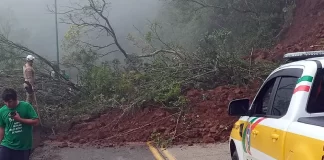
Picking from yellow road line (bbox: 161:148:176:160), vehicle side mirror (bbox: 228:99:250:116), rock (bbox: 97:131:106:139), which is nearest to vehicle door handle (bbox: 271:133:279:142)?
vehicle side mirror (bbox: 228:99:250:116)

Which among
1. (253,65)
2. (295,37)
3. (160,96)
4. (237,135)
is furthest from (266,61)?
(237,135)

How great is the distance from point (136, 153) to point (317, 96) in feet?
20.9

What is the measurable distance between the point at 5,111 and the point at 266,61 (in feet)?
28.1

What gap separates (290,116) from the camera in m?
3.31

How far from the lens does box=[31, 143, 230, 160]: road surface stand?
28.6ft

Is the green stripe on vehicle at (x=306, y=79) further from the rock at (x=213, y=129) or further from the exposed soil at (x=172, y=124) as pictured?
the rock at (x=213, y=129)

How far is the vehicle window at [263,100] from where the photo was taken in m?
4.37

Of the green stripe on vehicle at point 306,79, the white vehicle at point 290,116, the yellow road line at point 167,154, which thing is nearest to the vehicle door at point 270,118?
the white vehicle at point 290,116

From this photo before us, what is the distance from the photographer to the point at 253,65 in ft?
41.1

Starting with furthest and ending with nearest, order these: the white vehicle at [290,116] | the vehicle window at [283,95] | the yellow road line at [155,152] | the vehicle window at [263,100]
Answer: the yellow road line at [155,152] < the vehicle window at [263,100] < the vehicle window at [283,95] < the white vehicle at [290,116]

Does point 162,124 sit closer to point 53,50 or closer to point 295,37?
point 295,37

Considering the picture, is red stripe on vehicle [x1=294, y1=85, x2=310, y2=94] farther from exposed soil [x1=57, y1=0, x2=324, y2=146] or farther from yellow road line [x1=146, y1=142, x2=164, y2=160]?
exposed soil [x1=57, y1=0, x2=324, y2=146]

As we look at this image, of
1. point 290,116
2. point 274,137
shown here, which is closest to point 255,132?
point 274,137

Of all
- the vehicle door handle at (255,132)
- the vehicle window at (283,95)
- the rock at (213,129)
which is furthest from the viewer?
the rock at (213,129)
